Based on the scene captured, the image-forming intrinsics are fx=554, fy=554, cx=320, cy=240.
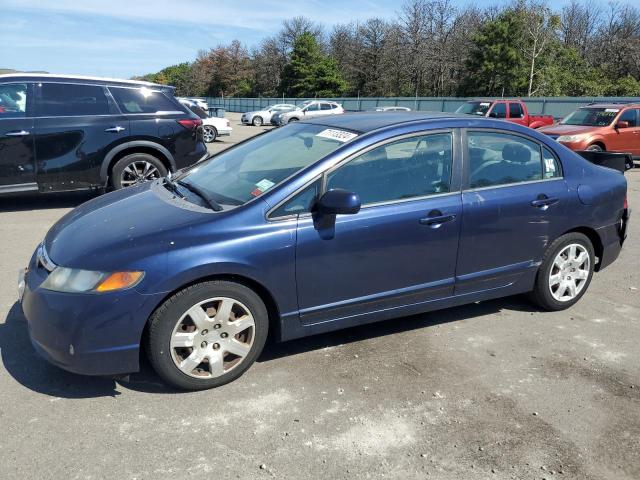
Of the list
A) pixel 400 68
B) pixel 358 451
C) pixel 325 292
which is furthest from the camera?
pixel 400 68

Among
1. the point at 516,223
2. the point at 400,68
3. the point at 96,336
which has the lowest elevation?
the point at 96,336

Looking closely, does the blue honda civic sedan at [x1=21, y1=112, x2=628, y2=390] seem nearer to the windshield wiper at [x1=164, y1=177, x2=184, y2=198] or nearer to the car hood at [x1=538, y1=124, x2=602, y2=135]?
the windshield wiper at [x1=164, y1=177, x2=184, y2=198]

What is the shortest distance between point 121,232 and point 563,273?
3.42 meters

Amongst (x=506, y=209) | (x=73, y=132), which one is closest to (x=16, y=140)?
Answer: (x=73, y=132)

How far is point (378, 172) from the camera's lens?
12.1 ft

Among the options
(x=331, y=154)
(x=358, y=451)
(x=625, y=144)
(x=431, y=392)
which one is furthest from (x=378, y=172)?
(x=625, y=144)

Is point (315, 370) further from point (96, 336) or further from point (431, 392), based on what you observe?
point (96, 336)

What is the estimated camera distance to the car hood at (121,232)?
3.04 m

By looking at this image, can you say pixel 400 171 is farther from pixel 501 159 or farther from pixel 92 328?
pixel 92 328

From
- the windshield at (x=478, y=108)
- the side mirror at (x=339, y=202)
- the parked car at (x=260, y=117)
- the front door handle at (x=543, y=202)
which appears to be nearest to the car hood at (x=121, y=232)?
the side mirror at (x=339, y=202)

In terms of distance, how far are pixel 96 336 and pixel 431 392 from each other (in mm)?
1945

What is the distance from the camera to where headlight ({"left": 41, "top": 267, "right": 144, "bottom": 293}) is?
2963 mm

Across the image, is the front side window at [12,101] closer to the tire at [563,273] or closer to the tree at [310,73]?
the tire at [563,273]

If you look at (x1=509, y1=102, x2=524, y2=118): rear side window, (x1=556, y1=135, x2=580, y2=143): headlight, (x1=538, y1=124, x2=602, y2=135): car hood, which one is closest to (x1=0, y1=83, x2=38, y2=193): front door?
(x1=538, y1=124, x2=602, y2=135): car hood
